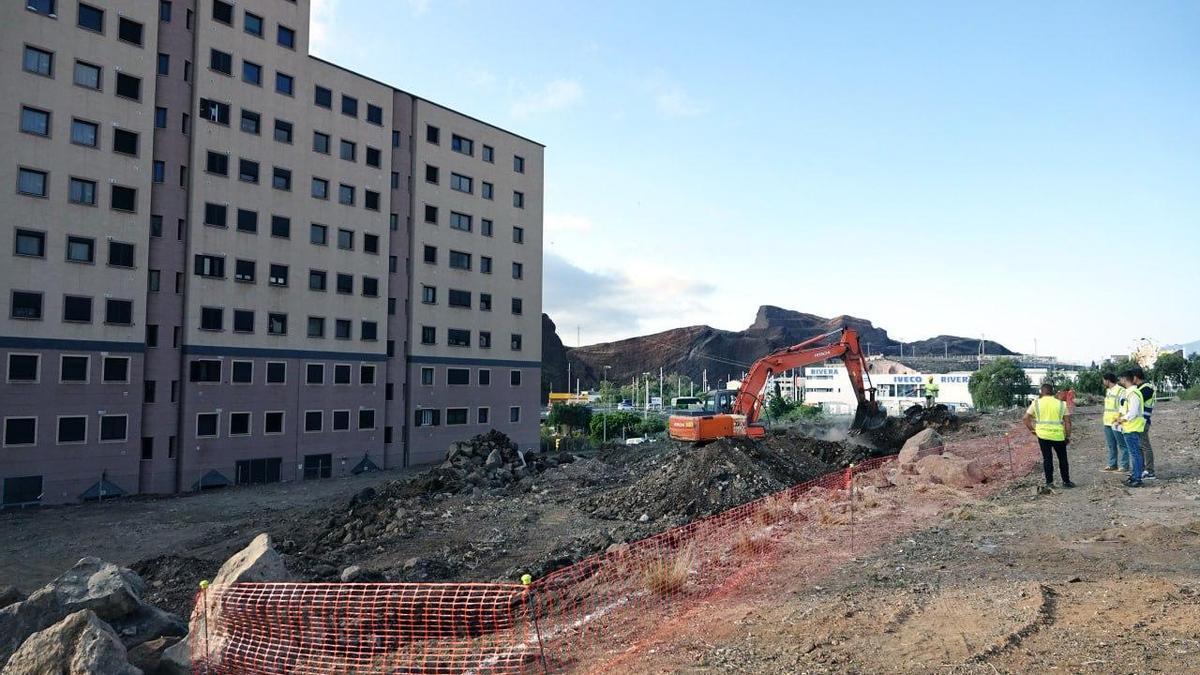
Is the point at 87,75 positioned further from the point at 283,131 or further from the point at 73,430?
the point at 73,430

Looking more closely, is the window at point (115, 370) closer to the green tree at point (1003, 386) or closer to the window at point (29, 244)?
the window at point (29, 244)

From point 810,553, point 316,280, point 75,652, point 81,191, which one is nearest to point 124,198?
point 81,191

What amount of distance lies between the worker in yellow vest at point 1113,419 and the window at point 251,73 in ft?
116

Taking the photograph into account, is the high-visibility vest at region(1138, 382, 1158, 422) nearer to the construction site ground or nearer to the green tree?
the construction site ground

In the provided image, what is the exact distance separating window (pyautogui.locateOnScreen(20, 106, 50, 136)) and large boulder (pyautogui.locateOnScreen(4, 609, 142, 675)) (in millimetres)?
28018

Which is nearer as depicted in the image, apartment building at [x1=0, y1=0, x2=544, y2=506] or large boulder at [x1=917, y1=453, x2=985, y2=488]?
large boulder at [x1=917, y1=453, x2=985, y2=488]

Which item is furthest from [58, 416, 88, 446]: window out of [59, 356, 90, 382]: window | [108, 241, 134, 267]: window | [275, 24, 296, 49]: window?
[275, 24, 296, 49]: window

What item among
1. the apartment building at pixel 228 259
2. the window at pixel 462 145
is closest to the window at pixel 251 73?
the apartment building at pixel 228 259

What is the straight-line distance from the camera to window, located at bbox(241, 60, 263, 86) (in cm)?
3389

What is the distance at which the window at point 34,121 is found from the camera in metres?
27.2

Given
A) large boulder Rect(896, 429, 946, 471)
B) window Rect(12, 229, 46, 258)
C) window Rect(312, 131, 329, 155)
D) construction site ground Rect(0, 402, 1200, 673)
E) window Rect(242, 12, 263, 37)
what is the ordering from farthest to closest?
window Rect(312, 131, 329, 155), window Rect(242, 12, 263, 37), window Rect(12, 229, 46, 258), large boulder Rect(896, 429, 946, 471), construction site ground Rect(0, 402, 1200, 673)

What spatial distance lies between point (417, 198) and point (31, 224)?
1832 cm

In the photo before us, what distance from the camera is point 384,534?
1731 centimetres

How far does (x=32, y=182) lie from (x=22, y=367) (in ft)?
22.9
